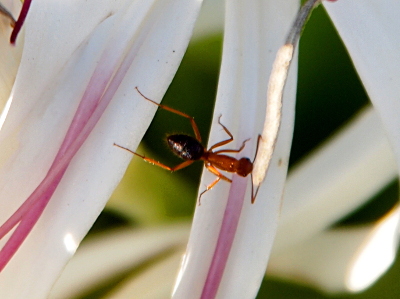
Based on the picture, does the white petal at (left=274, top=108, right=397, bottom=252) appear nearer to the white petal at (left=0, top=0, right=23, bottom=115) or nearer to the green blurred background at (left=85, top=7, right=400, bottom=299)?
the green blurred background at (left=85, top=7, right=400, bottom=299)

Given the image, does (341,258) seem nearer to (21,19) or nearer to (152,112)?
(152,112)

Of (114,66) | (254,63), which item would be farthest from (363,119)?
(114,66)

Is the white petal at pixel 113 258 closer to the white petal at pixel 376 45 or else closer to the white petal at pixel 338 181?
the white petal at pixel 338 181

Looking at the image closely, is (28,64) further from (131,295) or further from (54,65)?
(131,295)

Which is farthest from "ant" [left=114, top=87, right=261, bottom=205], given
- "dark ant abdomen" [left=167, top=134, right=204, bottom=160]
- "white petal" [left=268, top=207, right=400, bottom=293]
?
"white petal" [left=268, top=207, right=400, bottom=293]

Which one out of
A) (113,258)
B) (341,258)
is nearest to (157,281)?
(113,258)

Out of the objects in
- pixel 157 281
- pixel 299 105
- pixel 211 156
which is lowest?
pixel 157 281

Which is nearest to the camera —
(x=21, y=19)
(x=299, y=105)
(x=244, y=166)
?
(x=21, y=19)
